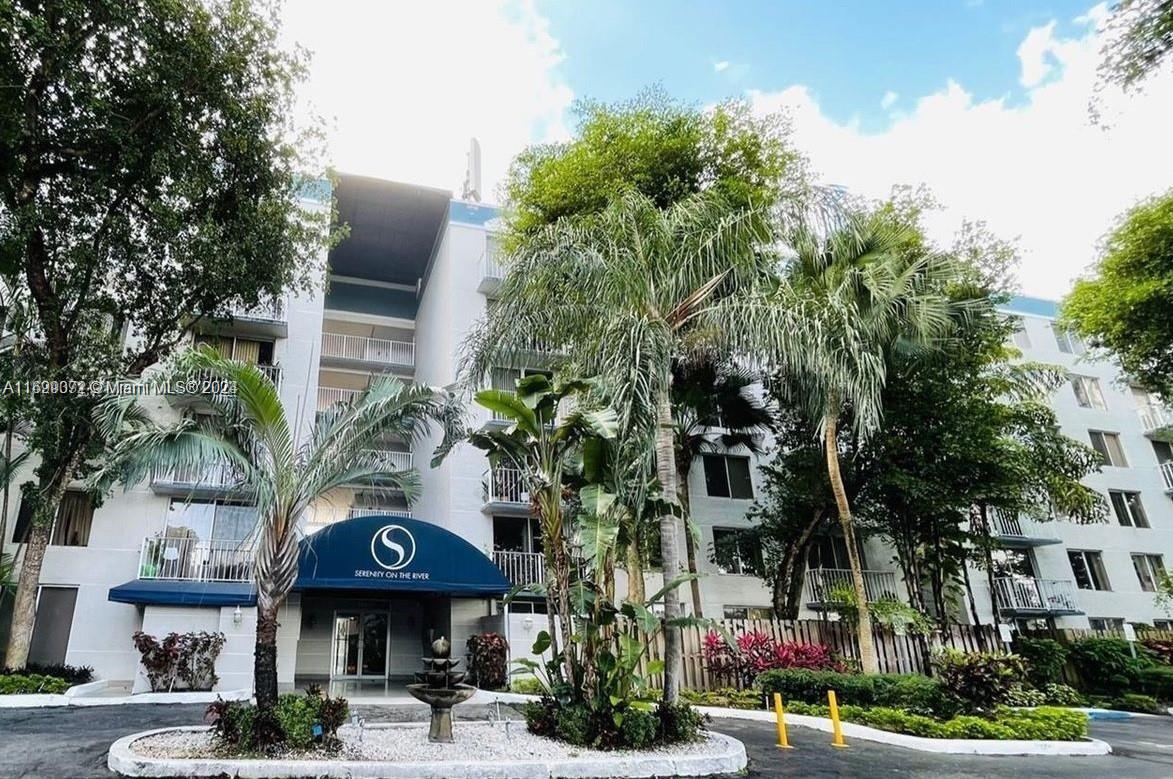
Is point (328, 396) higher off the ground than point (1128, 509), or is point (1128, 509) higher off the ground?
point (328, 396)

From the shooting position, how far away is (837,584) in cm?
2033

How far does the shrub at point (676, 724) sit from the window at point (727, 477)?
13778 millimetres

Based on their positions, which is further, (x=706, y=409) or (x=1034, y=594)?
(x=1034, y=594)

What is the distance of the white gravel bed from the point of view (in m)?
7.52

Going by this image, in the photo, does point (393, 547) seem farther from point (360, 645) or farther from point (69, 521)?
point (69, 521)

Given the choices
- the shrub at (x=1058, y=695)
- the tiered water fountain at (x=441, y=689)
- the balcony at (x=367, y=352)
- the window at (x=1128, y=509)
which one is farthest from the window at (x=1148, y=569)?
the balcony at (x=367, y=352)

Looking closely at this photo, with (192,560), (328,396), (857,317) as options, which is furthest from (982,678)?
(328,396)

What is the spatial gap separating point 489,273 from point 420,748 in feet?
53.6

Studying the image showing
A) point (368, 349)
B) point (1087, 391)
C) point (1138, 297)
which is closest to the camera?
point (1138, 297)

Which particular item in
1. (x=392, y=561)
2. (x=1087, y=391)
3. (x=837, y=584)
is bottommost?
(x=837, y=584)

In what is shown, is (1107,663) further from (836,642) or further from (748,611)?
(748,611)

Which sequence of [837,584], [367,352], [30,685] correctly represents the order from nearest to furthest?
[30,685], [837,584], [367,352]

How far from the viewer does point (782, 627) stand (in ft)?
51.0

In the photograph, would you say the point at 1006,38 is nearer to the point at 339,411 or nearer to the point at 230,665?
the point at 339,411
